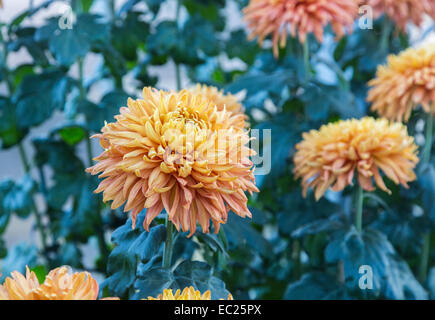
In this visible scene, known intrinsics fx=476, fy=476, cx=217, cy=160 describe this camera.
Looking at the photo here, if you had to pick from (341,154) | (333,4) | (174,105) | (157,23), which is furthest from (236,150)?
(157,23)

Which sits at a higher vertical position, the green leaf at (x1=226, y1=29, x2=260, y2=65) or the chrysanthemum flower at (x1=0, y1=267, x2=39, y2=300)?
the green leaf at (x1=226, y1=29, x2=260, y2=65)

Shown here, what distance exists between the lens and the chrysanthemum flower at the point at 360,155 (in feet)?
1.92

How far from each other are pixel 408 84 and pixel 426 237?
0.31 m

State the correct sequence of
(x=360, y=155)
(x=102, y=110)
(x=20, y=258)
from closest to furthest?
(x=360, y=155) → (x=102, y=110) → (x=20, y=258)

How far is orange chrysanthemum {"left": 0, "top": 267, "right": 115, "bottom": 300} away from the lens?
31 centimetres

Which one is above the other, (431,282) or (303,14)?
(303,14)

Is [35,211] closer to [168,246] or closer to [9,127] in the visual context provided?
[9,127]

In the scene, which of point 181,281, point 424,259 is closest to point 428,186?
point 424,259

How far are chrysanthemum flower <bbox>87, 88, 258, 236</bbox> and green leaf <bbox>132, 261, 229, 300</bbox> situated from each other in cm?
7

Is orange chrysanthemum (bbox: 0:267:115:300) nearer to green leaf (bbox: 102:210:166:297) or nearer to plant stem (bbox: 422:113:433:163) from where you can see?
green leaf (bbox: 102:210:166:297)

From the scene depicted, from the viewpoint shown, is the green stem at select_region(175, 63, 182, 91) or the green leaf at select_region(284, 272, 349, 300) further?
the green stem at select_region(175, 63, 182, 91)

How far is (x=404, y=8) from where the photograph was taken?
0.82m

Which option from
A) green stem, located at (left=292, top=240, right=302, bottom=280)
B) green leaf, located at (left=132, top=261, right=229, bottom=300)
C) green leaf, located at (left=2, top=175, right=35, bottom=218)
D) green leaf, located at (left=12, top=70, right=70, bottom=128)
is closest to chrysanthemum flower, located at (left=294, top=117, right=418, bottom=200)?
green leaf, located at (left=132, top=261, right=229, bottom=300)
